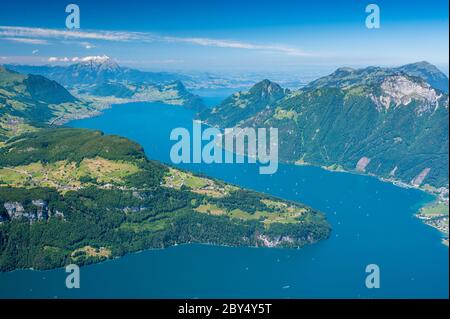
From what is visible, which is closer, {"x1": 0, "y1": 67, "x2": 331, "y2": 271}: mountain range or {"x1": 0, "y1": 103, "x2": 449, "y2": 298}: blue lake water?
{"x1": 0, "y1": 103, "x2": 449, "y2": 298}: blue lake water

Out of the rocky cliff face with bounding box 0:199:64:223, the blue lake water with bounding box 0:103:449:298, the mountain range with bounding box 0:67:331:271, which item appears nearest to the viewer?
the blue lake water with bounding box 0:103:449:298

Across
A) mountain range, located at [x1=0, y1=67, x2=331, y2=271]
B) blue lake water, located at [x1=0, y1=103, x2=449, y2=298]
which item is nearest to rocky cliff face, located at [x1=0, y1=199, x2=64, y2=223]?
mountain range, located at [x1=0, y1=67, x2=331, y2=271]

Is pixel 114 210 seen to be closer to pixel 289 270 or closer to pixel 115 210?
pixel 115 210

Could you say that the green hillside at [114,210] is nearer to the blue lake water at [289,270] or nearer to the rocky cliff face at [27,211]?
the rocky cliff face at [27,211]

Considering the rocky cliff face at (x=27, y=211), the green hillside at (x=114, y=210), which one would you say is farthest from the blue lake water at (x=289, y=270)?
the rocky cliff face at (x=27, y=211)

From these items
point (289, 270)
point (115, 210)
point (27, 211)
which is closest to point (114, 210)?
point (115, 210)

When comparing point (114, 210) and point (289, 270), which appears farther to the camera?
point (114, 210)

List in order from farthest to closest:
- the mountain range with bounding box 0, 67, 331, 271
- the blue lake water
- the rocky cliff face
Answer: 1. the rocky cliff face
2. the mountain range with bounding box 0, 67, 331, 271
3. the blue lake water

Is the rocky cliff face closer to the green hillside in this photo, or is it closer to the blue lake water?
the green hillside
